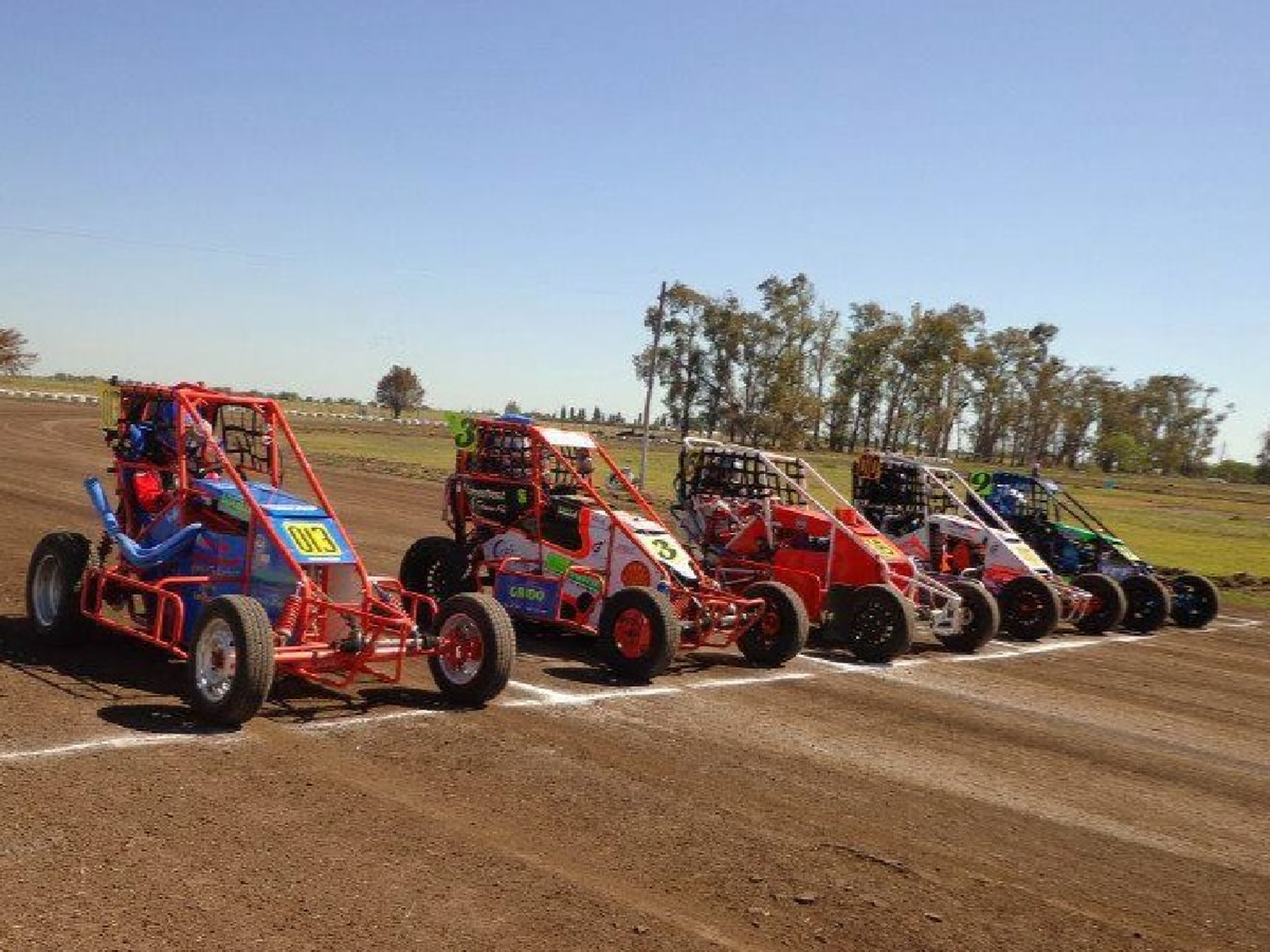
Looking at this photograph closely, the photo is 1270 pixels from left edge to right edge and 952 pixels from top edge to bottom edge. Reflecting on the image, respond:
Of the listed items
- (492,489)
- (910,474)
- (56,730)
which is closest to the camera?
(56,730)

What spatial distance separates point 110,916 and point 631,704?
16.2 ft

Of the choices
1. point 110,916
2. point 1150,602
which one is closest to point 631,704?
point 110,916

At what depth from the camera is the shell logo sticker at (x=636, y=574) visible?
10.4 m

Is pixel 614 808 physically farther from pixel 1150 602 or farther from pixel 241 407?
pixel 1150 602

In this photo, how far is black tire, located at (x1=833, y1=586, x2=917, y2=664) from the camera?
11.6 metres

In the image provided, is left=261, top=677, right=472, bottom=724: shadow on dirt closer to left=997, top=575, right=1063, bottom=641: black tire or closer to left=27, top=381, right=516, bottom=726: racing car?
left=27, top=381, right=516, bottom=726: racing car

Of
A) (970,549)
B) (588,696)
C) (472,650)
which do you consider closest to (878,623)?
(970,549)

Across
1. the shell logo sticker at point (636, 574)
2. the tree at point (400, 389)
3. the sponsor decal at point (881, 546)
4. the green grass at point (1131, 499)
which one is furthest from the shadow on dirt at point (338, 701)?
the tree at point (400, 389)

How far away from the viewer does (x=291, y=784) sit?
19.9ft

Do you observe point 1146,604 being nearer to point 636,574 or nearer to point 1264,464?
point 636,574

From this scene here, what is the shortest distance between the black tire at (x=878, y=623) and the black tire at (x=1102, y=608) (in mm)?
5627

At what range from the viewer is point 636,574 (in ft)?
34.3

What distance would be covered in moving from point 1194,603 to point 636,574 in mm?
12004

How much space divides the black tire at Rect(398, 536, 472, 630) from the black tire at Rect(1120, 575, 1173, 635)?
35.6ft
